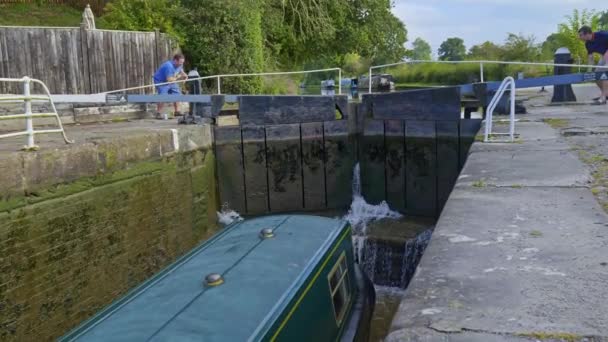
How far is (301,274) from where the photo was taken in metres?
3.60

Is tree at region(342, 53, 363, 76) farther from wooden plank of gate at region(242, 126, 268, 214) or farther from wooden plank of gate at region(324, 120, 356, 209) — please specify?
wooden plank of gate at region(242, 126, 268, 214)

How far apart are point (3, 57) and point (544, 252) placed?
1049cm

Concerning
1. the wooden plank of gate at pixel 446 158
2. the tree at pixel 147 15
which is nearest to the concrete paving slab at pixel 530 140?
the wooden plank of gate at pixel 446 158

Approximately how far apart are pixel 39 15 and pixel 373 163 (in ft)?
62.6

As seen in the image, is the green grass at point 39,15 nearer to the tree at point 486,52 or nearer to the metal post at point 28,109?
the metal post at point 28,109

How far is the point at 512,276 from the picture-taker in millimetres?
2693

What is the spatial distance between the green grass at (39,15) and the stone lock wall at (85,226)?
55.9ft

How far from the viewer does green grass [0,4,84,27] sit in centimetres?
2244

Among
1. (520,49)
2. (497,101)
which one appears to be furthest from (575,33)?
(497,101)

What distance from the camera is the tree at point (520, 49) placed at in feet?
93.8

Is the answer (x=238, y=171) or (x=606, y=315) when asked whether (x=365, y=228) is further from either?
(x=606, y=315)

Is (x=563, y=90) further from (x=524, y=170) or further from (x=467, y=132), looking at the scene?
(x=524, y=170)

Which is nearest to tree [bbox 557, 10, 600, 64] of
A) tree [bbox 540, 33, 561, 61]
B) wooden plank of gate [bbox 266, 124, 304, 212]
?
tree [bbox 540, 33, 561, 61]

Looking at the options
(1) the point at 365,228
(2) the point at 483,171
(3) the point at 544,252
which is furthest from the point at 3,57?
(3) the point at 544,252
